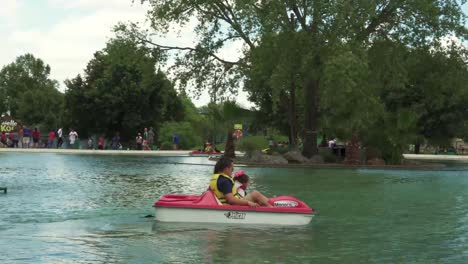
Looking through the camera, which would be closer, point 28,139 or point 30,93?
point 28,139

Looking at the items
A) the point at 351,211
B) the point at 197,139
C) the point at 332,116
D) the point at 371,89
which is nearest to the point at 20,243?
the point at 351,211

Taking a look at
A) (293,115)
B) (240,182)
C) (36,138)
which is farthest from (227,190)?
(36,138)

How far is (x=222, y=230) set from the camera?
489 inches

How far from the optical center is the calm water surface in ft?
33.3

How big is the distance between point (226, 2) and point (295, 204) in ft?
96.9

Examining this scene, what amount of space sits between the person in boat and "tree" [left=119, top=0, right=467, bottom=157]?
826 inches

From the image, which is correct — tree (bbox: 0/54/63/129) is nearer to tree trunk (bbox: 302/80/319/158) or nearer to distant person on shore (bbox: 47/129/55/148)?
distant person on shore (bbox: 47/129/55/148)

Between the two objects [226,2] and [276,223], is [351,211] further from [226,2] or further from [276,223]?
[226,2]

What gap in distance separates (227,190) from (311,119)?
28905mm

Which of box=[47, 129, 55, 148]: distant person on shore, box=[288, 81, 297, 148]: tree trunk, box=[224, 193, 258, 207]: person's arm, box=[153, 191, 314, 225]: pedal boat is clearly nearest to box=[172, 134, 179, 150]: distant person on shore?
box=[47, 129, 55, 148]: distant person on shore

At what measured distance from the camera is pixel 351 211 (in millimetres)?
15820

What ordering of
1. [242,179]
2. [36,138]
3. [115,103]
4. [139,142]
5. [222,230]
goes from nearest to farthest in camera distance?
[222,230]
[242,179]
[36,138]
[139,142]
[115,103]

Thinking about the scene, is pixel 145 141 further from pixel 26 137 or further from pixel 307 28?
pixel 307 28

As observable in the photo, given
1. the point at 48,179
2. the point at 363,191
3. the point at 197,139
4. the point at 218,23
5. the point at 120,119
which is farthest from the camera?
the point at 120,119
